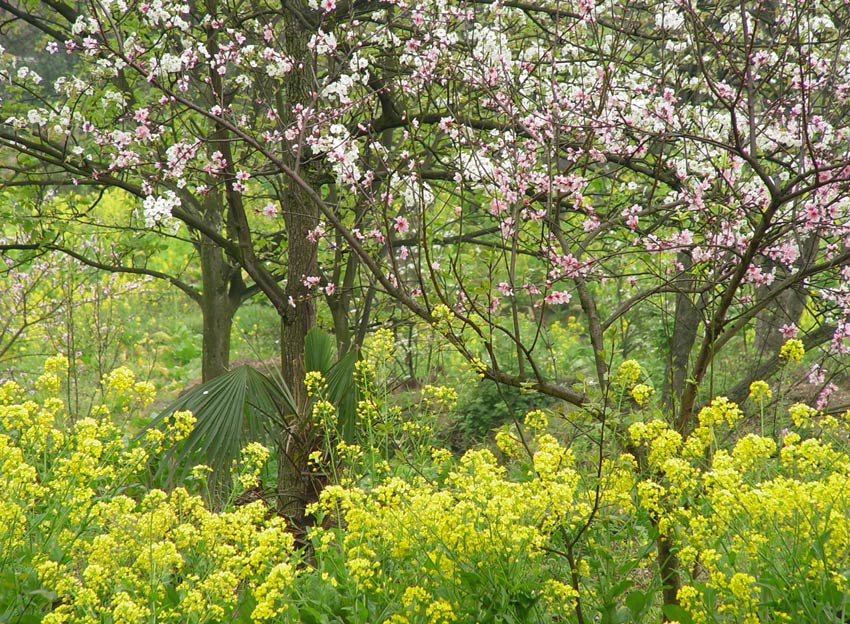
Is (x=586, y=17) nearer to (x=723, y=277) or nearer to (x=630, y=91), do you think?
(x=630, y=91)

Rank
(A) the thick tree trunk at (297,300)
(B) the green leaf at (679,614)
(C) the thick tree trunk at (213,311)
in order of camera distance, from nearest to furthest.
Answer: (B) the green leaf at (679,614), (A) the thick tree trunk at (297,300), (C) the thick tree trunk at (213,311)

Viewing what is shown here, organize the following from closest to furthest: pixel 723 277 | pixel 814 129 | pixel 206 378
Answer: pixel 723 277 < pixel 814 129 < pixel 206 378

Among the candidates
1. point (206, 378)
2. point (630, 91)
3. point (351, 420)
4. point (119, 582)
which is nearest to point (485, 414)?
point (206, 378)

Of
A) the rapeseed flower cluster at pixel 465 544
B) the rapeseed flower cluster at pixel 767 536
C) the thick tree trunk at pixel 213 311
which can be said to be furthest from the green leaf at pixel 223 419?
the thick tree trunk at pixel 213 311

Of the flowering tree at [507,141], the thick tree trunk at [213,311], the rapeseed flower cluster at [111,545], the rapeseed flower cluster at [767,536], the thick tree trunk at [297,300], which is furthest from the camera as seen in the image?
the thick tree trunk at [213,311]

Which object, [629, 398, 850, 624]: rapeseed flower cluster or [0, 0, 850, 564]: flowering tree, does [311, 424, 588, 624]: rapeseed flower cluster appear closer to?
[629, 398, 850, 624]: rapeseed flower cluster

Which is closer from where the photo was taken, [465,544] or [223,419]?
[465,544]

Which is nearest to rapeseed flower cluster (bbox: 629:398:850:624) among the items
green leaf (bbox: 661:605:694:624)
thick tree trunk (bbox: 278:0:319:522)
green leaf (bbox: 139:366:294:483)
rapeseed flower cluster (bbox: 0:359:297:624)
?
green leaf (bbox: 661:605:694:624)

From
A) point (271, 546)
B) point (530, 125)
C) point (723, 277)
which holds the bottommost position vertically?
point (271, 546)

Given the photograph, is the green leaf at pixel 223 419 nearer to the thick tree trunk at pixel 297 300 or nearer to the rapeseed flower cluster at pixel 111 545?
the thick tree trunk at pixel 297 300

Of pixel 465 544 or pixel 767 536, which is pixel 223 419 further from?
pixel 767 536

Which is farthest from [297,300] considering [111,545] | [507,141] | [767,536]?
[767,536]

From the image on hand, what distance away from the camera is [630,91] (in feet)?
14.8

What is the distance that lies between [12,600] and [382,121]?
3590 mm
